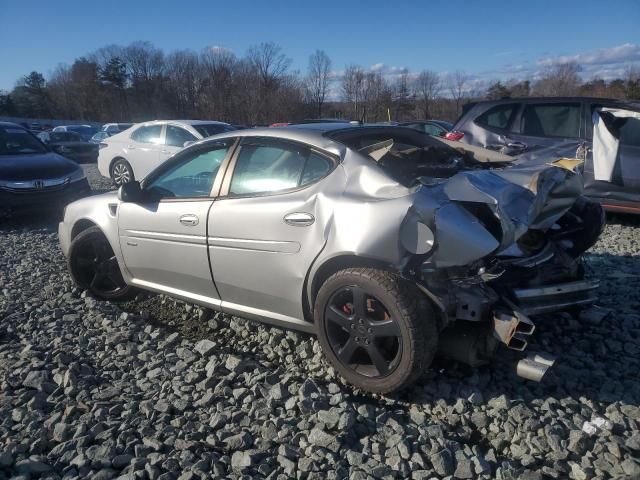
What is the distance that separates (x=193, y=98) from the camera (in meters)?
59.4

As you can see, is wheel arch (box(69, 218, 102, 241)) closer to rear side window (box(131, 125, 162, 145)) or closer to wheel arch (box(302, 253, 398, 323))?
wheel arch (box(302, 253, 398, 323))

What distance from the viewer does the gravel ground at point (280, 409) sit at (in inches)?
90.3

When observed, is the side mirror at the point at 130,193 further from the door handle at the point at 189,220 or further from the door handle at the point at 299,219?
the door handle at the point at 299,219

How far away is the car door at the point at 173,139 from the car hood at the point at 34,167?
2.45m

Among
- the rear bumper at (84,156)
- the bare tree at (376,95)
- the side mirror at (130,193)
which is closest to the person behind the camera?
the side mirror at (130,193)

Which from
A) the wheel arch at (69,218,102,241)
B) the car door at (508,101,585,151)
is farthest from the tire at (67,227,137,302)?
the car door at (508,101,585,151)

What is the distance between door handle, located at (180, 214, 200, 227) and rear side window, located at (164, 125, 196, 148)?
7.21 m

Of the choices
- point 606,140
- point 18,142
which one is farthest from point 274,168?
point 18,142

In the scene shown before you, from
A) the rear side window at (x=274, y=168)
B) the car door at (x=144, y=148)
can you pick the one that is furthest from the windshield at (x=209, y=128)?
the rear side window at (x=274, y=168)

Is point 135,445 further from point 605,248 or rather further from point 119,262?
point 605,248

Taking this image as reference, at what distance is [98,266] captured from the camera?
14.4 feet

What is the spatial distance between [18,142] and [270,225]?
7.39 meters

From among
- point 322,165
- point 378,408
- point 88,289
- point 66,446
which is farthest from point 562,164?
point 88,289

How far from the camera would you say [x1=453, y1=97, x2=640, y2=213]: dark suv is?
622 centimetres
